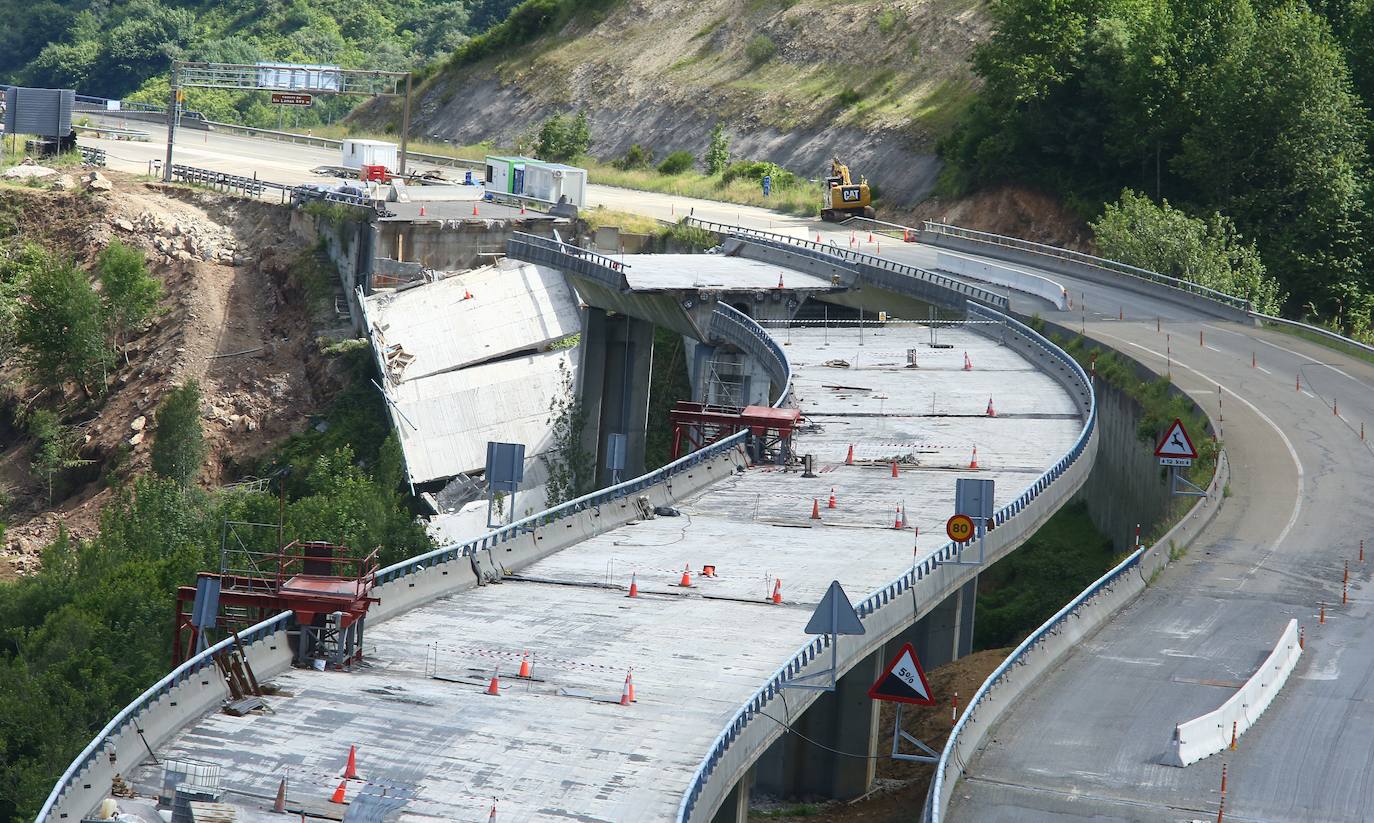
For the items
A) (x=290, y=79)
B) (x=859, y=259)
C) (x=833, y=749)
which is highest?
(x=290, y=79)

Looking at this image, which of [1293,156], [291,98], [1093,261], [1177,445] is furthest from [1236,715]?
[291,98]

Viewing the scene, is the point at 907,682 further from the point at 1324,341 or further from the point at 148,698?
the point at 1324,341

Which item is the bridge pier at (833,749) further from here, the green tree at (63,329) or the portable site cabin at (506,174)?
the portable site cabin at (506,174)

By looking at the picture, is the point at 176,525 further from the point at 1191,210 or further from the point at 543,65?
the point at 543,65

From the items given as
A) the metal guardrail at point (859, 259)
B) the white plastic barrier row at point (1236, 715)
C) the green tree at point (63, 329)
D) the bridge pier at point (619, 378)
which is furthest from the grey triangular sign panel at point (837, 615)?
the green tree at point (63, 329)

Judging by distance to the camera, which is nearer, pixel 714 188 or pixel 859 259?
pixel 859 259

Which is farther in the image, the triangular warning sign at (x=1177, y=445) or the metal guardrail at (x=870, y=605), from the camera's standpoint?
the triangular warning sign at (x=1177, y=445)

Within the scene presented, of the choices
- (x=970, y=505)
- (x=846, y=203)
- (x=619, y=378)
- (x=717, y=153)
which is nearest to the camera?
(x=970, y=505)

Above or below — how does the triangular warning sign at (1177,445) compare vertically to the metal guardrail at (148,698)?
above
